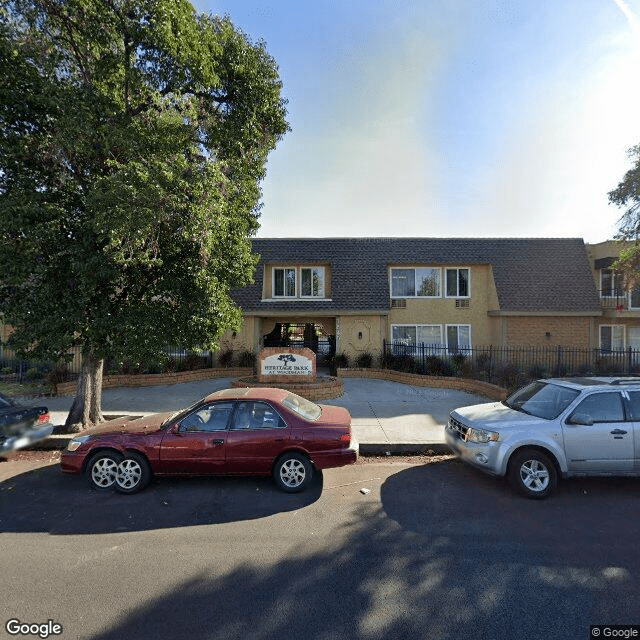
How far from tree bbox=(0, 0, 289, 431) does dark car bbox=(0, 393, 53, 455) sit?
1.04 meters

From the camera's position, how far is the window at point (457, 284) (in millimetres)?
17828

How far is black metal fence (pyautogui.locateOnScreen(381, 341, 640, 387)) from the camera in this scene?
12727mm

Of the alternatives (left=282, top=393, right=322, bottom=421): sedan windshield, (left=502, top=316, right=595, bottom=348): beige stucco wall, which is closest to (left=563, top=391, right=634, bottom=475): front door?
(left=282, top=393, right=322, bottom=421): sedan windshield

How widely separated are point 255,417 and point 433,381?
9.32 metres

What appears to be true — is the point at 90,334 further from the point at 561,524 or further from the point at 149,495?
the point at 561,524

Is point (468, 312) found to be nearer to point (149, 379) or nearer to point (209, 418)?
point (149, 379)

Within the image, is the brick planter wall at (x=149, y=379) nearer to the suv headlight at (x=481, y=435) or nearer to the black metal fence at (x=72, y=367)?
the black metal fence at (x=72, y=367)

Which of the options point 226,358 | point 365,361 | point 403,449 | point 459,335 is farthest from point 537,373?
point 226,358

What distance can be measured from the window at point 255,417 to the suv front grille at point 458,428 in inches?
109

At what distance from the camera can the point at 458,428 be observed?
600 centimetres

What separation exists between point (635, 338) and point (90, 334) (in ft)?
73.8

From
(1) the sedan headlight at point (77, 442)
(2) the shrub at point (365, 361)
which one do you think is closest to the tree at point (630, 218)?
(2) the shrub at point (365, 361)

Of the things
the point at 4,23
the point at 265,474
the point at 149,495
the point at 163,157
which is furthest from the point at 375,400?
the point at 4,23

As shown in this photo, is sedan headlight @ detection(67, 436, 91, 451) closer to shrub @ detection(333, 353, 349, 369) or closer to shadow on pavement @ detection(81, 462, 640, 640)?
shadow on pavement @ detection(81, 462, 640, 640)
